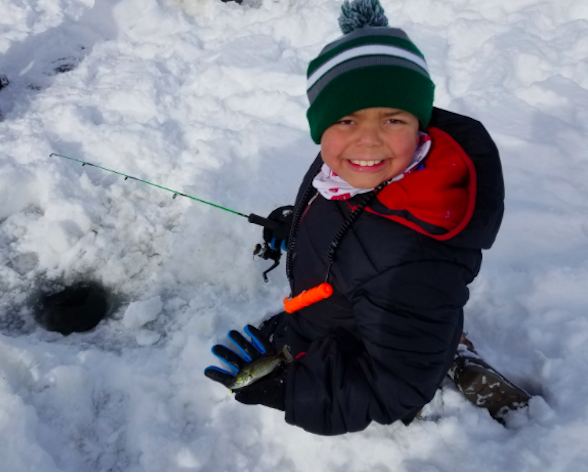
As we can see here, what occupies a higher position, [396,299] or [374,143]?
[374,143]

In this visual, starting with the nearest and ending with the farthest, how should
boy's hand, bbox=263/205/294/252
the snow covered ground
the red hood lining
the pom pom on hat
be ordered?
the red hood lining → the pom pom on hat → the snow covered ground → boy's hand, bbox=263/205/294/252

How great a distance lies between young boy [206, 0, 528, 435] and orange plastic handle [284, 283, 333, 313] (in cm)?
4

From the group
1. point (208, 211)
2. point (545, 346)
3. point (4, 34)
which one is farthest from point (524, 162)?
point (4, 34)

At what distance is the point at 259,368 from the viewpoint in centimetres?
180

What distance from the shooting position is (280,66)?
167 inches

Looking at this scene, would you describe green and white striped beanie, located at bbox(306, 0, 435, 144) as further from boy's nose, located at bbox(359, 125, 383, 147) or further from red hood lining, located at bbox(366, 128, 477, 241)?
red hood lining, located at bbox(366, 128, 477, 241)

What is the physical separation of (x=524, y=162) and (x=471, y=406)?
212cm

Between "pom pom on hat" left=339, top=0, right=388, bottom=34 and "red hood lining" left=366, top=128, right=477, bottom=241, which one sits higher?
"pom pom on hat" left=339, top=0, right=388, bottom=34

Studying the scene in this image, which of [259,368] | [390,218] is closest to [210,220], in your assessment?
[259,368]

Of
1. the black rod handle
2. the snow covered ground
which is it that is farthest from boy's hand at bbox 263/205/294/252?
the snow covered ground

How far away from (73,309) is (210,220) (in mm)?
1080

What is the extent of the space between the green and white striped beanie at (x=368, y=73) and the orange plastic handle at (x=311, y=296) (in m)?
0.59

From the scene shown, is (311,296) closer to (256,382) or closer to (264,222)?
(256,382)

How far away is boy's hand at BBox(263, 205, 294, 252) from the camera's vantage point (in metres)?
2.35
